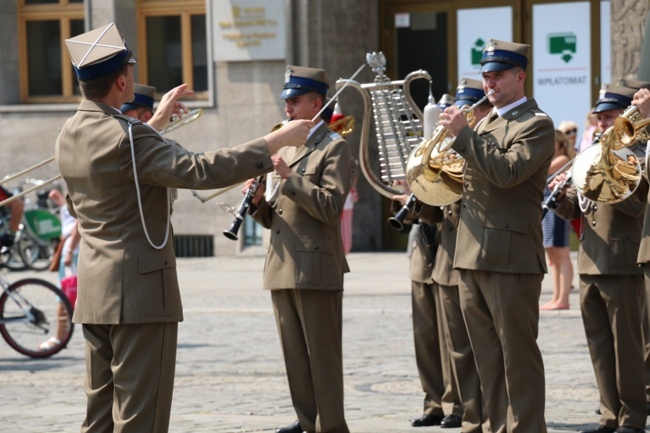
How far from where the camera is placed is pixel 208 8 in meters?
21.8

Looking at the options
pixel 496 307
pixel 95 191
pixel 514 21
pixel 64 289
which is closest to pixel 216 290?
pixel 64 289

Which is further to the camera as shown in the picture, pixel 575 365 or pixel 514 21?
pixel 514 21

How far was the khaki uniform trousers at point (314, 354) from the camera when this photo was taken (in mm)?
8266

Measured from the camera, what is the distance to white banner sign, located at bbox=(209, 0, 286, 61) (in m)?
21.5

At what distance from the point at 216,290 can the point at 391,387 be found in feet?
24.6

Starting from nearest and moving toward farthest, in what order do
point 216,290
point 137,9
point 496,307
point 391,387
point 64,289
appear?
1. point 496,307
2. point 391,387
3. point 64,289
4. point 216,290
5. point 137,9

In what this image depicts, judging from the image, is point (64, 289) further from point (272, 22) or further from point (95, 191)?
point (272, 22)

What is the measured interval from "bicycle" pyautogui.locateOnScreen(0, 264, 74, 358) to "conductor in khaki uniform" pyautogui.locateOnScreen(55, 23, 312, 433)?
6.47 metres

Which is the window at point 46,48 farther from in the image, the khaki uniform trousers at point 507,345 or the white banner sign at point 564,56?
the khaki uniform trousers at point 507,345

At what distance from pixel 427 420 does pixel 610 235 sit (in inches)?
60.8

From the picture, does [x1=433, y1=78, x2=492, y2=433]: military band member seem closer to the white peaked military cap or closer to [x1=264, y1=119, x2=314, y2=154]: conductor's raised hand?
[x1=264, y1=119, x2=314, y2=154]: conductor's raised hand

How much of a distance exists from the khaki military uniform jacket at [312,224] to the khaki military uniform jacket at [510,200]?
2.69ft

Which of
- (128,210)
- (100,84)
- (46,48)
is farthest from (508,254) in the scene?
(46,48)

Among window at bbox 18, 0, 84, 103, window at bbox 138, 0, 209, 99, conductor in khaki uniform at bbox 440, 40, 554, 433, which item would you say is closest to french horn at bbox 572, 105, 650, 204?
conductor in khaki uniform at bbox 440, 40, 554, 433
